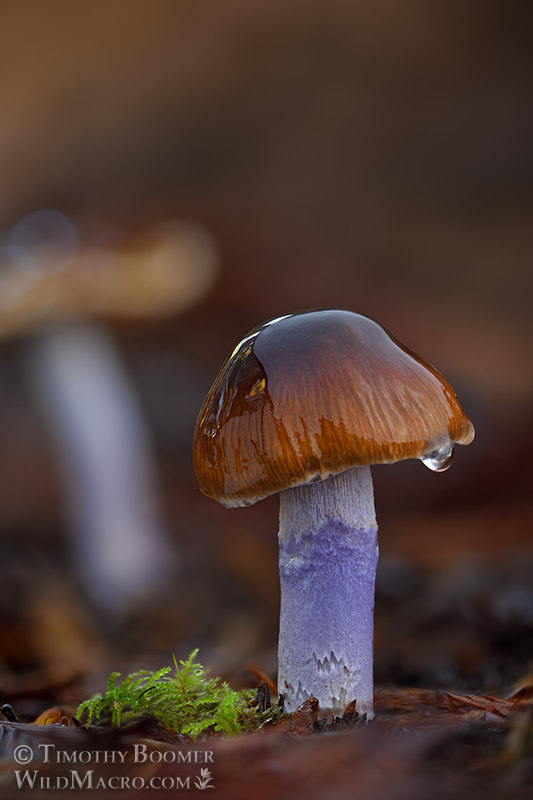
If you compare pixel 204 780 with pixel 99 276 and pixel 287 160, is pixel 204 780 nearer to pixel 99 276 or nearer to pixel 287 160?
pixel 99 276

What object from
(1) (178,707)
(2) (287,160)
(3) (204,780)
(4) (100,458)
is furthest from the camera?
(2) (287,160)

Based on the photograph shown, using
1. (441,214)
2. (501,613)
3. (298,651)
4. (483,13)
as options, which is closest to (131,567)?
(501,613)

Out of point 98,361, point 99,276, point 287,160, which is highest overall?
point 287,160

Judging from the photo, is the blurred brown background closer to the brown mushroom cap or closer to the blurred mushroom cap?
the blurred mushroom cap

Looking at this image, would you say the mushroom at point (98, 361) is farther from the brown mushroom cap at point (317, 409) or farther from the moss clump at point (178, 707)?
the brown mushroom cap at point (317, 409)

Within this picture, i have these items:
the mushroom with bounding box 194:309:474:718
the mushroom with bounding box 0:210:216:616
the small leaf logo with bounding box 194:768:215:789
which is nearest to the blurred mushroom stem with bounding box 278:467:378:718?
the mushroom with bounding box 194:309:474:718

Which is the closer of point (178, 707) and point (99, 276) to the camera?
point (178, 707)

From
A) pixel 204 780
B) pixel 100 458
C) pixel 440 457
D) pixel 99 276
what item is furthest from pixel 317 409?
pixel 100 458

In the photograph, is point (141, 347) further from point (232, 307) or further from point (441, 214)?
point (441, 214)
